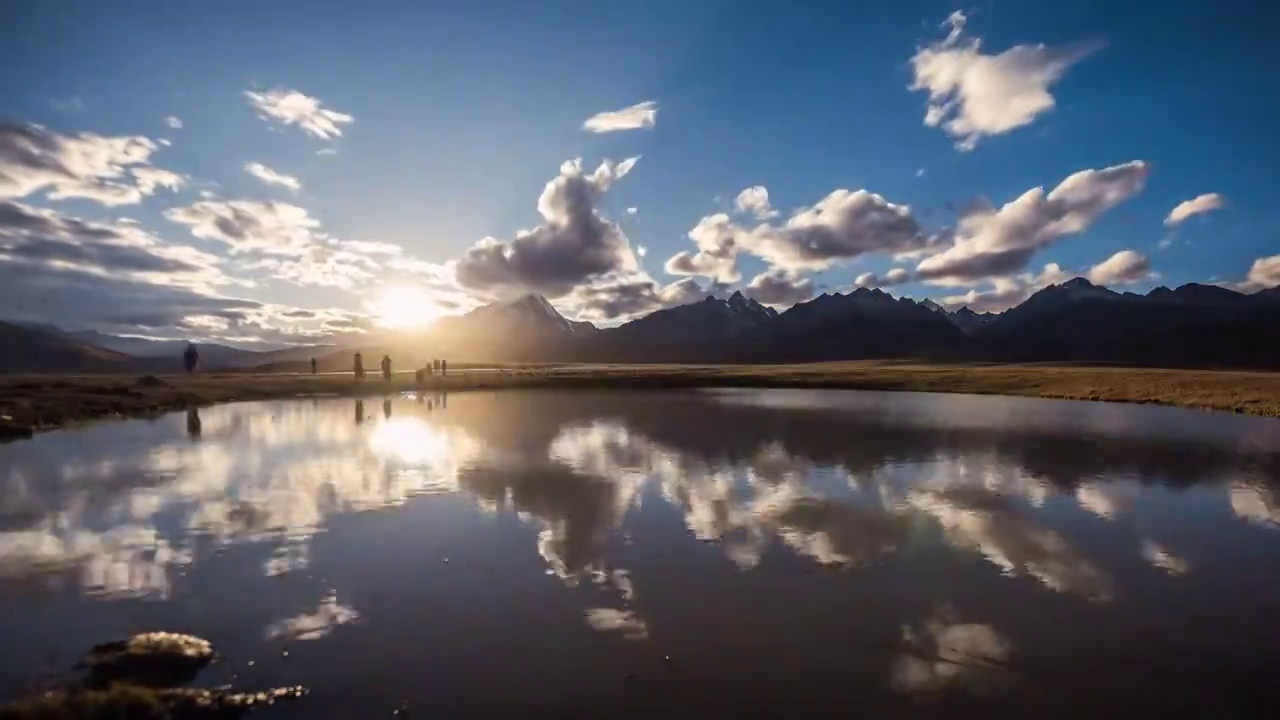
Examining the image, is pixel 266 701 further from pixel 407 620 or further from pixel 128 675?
pixel 407 620

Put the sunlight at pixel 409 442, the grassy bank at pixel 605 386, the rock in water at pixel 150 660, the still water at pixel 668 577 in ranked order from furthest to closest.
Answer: the grassy bank at pixel 605 386, the sunlight at pixel 409 442, the still water at pixel 668 577, the rock in water at pixel 150 660

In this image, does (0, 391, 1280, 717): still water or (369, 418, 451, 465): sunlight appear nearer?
(0, 391, 1280, 717): still water

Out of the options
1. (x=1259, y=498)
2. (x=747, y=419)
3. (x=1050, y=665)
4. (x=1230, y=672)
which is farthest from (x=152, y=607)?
(x=747, y=419)

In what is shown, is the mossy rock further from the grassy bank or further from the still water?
the grassy bank

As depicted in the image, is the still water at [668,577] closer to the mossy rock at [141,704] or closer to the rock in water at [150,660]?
the rock in water at [150,660]

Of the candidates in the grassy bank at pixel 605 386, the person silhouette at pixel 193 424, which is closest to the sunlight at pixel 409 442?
the person silhouette at pixel 193 424

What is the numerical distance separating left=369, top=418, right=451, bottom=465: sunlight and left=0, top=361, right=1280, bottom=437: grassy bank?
69.8 ft

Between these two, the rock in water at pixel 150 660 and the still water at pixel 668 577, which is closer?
the rock in water at pixel 150 660

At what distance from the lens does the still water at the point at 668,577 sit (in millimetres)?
11305

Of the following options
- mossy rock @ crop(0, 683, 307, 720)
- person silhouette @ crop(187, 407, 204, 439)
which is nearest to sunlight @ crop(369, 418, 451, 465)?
person silhouette @ crop(187, 407, 204, 439)

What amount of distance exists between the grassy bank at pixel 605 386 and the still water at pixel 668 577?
21.2 m

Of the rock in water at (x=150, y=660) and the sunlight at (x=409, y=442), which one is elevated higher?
the sunlight at (x=409, y=442)

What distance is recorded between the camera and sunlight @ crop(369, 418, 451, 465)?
35031 mm

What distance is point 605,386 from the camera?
108625 millimetres
